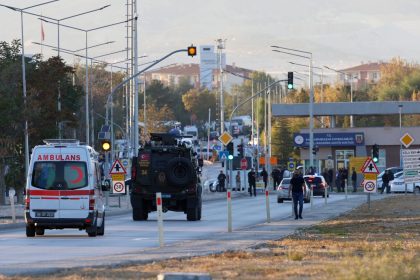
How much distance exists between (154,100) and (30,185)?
147m

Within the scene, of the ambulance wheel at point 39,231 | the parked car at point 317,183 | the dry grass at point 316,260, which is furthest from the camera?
the parked car at point 317,183

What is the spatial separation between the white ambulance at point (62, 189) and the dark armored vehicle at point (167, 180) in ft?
31.1

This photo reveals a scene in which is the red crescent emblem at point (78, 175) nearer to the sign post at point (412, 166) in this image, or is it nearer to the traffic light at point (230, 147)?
the sign post at point (412, 166)

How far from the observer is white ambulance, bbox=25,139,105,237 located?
32.0 metres

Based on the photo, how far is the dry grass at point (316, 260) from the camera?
1691 cm

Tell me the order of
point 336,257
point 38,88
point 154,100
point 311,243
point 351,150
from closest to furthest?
1. point 336,257
2. point 311,243
3. point 38,88
4. point 351,150
5. point 154,100

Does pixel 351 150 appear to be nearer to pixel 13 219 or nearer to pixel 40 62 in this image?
pixel 40 62

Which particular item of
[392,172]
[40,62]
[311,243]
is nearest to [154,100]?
[392,172]

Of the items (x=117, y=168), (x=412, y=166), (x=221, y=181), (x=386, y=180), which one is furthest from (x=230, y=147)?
(x=412, y=166)

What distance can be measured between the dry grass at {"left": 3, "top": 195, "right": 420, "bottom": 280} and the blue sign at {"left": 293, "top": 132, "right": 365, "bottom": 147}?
68218 mm

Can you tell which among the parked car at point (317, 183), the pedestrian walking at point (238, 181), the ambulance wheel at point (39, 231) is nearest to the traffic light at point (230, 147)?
the parked car at point (317, 183)

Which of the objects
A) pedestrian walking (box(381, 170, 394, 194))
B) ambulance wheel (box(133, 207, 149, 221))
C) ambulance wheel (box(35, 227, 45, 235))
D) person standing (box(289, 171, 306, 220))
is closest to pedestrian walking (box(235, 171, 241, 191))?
pedestrian walking (box(381, 170, 394, 194))

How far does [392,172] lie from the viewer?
86812 millimetres

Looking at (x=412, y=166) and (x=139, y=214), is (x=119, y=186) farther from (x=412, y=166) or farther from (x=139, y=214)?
(x=412, y=166)
